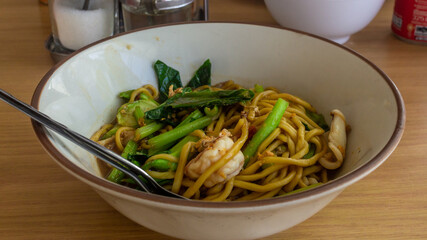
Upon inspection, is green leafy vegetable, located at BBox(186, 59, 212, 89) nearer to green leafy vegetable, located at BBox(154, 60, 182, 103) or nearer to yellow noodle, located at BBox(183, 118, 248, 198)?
green leafy vegetable, located at BBox(154, 60, 182, 103)

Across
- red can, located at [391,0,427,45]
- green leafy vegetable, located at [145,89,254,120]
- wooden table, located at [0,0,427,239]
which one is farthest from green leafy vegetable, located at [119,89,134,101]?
red can, located at [391,0,427,45]

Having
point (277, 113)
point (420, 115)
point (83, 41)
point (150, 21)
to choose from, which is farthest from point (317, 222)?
point (83, 41)

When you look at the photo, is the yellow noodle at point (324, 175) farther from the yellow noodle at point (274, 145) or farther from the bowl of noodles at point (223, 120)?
the yellow noodle at point (274, 145)

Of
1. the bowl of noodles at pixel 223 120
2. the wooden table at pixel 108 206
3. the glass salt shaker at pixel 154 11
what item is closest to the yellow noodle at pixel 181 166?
the bowl of noodles at pixel 223 120

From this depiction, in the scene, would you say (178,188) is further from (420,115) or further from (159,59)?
(420,115)

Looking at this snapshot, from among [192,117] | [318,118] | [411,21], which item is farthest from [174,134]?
[411,21]

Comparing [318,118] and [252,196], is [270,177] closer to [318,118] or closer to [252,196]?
[252,196]
